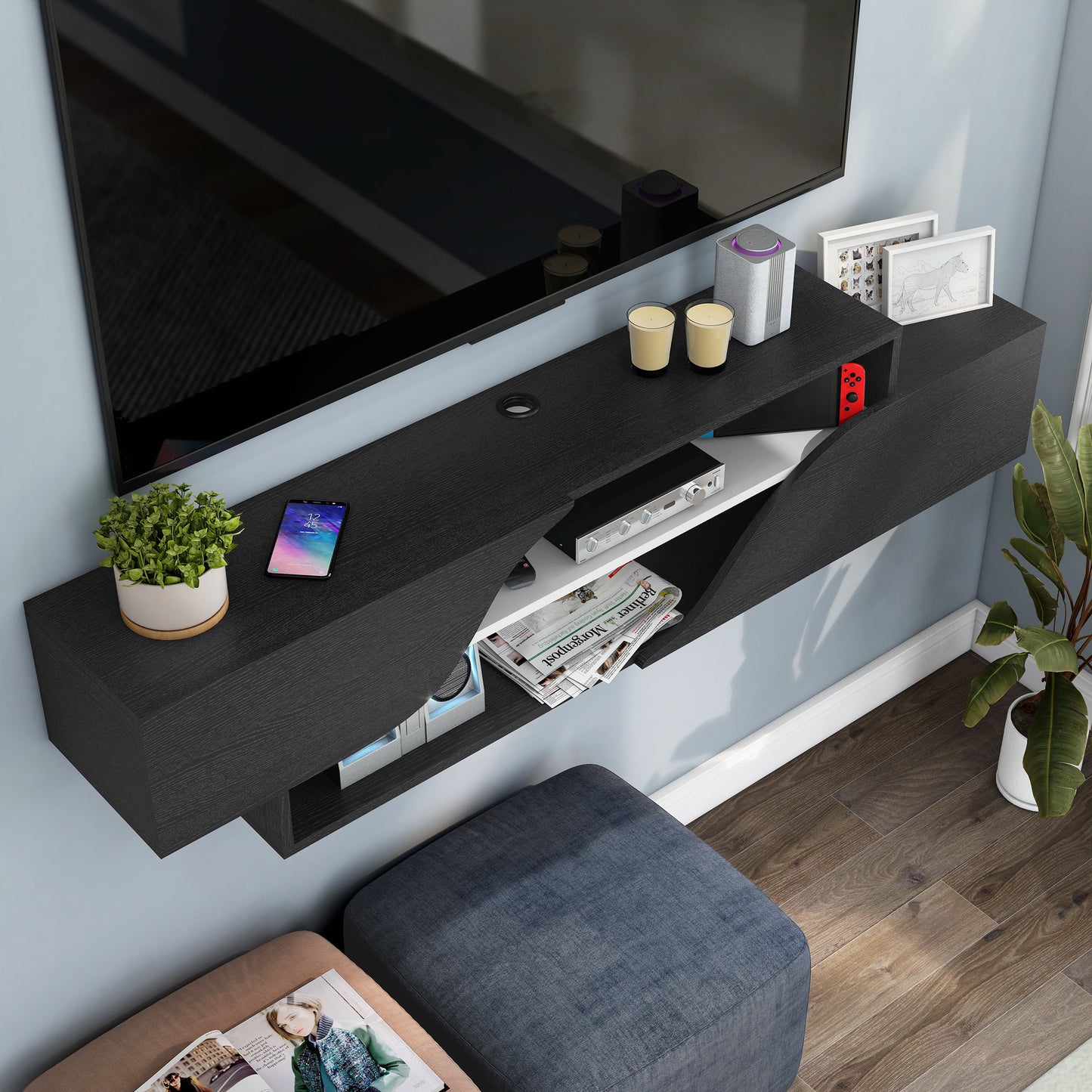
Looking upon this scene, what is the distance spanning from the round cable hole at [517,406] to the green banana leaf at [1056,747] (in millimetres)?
1256

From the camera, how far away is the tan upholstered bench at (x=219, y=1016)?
2.02 m

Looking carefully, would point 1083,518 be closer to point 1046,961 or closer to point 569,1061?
point 1046,961

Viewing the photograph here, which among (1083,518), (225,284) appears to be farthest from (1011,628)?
(225,284)

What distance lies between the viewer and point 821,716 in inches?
121

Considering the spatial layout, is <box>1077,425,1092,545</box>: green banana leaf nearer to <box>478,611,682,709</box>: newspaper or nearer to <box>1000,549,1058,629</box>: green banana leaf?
<box>1000,549,1058,629</box>: green banana leaf

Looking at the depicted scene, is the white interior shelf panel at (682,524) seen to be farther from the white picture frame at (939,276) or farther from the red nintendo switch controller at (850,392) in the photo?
the white picture frame at (939,276)

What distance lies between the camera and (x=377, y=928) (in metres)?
2.24

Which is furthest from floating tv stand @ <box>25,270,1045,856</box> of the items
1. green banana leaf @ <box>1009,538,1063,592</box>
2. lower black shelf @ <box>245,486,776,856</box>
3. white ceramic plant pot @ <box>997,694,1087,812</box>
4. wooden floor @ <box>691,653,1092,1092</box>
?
wooden floor @ <box>691,653,1092,1092</box>

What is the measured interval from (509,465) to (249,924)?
3.01ft

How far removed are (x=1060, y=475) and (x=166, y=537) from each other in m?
1.52

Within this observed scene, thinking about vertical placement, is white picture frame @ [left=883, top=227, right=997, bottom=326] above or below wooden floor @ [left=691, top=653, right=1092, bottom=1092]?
above

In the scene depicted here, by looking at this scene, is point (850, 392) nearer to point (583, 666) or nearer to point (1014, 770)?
point (583, 666)

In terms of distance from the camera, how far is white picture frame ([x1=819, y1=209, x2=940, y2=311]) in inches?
90.7

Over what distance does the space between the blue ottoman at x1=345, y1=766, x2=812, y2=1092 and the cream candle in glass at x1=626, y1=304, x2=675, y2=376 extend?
83 centimetres
